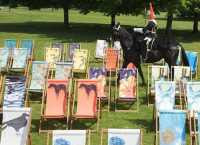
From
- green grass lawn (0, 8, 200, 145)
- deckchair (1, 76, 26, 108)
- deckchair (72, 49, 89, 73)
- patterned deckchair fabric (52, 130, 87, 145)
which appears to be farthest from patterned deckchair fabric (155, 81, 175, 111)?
deckchair (72, 49, 89, 73)

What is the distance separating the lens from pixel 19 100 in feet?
38.2

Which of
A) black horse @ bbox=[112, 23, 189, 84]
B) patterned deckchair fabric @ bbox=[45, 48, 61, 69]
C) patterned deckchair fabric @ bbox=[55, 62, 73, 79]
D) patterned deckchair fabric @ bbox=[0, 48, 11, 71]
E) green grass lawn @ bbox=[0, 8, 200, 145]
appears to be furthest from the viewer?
patterned deckchair fabric @ bbox=[45, 48, 61, 69]

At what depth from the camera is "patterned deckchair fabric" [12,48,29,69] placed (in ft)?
59.4

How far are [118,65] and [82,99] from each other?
6798 mm

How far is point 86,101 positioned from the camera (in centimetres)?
1166

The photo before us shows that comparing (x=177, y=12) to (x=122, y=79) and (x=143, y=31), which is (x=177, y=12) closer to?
(x=143, y=31)

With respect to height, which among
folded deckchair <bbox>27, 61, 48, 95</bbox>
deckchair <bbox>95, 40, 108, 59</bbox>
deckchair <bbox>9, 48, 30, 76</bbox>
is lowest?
folded deckchair <bbox>27, 61, 48, 95</bbox>

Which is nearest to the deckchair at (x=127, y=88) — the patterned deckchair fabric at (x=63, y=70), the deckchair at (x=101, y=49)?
the patterned deckchair fabric at (x=63, y=70)

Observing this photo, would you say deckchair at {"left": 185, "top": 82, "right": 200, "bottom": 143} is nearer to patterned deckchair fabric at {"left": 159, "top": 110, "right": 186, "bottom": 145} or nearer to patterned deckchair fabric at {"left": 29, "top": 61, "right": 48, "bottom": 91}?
patterned deckchair fabric at {"left": 159, "top": 110, "right": 186, "bottom": 145}

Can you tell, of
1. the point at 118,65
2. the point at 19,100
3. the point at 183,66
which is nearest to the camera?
the point at 19,100

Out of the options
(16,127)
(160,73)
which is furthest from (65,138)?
(160,73)

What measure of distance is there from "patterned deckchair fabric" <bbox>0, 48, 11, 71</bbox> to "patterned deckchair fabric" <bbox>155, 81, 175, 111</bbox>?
26.0 ft

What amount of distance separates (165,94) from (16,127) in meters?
3.97

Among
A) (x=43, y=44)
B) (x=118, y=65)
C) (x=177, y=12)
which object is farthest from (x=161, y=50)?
(x=177, y=12)
